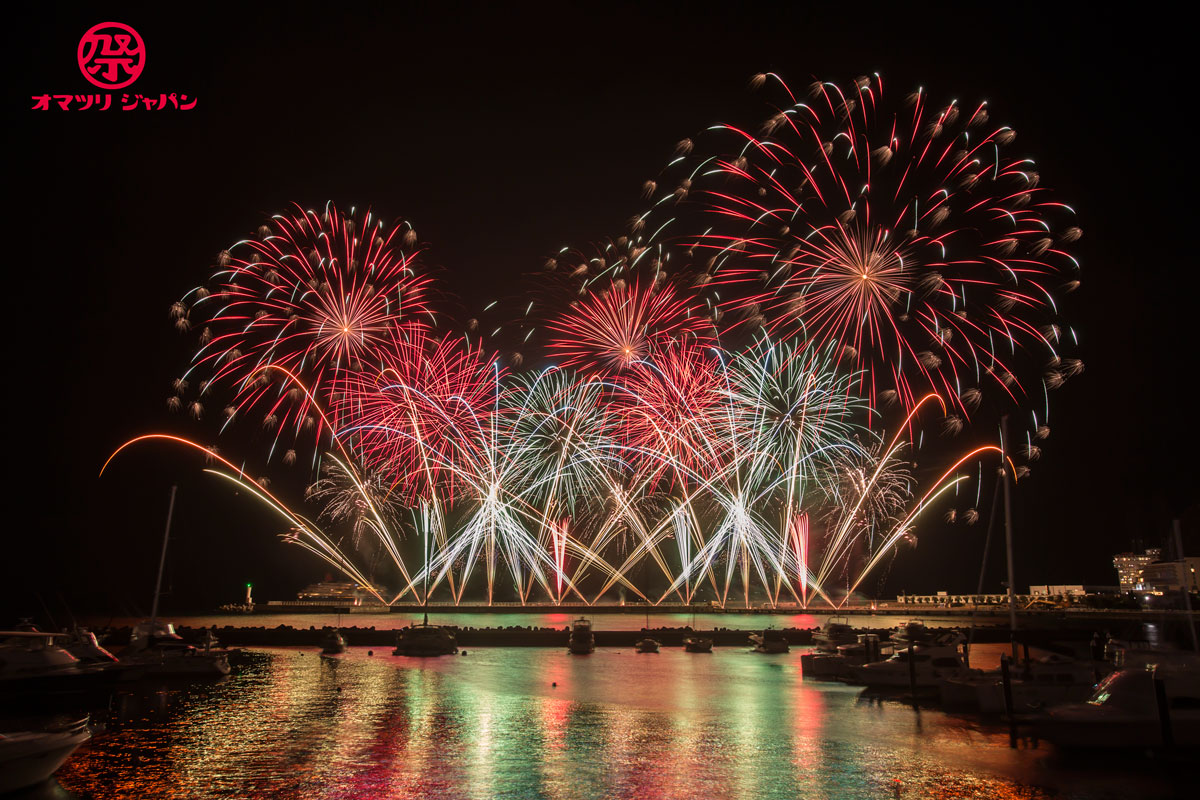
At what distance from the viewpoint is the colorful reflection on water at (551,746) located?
18.7m

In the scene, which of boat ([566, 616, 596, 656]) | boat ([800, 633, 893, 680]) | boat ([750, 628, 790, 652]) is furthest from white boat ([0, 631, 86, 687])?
boat ([750, 628, 790, 652])

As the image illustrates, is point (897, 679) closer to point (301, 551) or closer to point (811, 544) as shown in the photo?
point (811, 544)

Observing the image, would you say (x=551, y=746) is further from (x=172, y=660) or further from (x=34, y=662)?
(x=172, y=660)

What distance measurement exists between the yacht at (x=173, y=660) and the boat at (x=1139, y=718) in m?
34.2

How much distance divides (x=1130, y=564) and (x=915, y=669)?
115 m

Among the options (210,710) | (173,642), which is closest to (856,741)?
(210,710)

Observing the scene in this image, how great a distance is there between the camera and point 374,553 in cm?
12875

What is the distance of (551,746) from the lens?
74.9ft

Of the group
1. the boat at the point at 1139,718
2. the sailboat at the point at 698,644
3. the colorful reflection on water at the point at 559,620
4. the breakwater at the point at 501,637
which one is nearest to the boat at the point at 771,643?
the breakwater at the point at 501,637

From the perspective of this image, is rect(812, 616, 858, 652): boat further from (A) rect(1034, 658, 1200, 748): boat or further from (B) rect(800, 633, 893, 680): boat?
(A) rect(1034, 658, 1200, 748): boat

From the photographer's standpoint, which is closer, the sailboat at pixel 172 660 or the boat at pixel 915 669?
the boat at pixel 915 669

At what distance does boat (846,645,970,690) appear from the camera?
34.2m

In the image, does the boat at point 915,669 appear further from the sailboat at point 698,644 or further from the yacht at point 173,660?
the yacht at point 173,660

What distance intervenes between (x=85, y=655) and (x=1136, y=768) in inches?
1632
